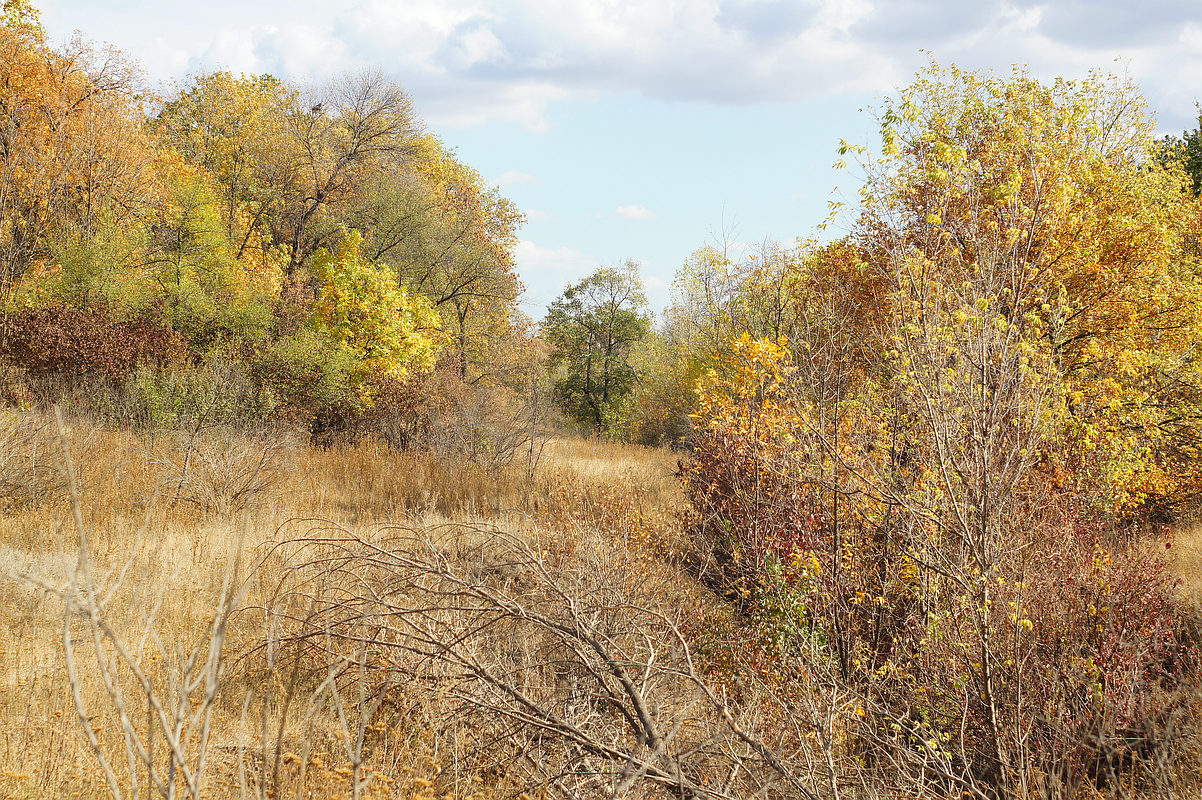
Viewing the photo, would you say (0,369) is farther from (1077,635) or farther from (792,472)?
(1077,635)

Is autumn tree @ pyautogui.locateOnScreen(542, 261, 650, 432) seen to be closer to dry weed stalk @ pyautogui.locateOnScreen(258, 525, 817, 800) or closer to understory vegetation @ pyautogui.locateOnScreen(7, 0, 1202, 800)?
understory vegetation @ pyautogui.locateOnScreen(7, 0, 1202, 800)

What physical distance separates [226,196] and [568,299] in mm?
15604

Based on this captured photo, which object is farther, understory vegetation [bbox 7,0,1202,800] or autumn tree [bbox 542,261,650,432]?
autumn tree [bbox 542,261,650,432]

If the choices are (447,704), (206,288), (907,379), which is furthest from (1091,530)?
(206,288)

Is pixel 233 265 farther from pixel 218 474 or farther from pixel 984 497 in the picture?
pixel 984 497

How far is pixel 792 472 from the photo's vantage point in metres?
7.19

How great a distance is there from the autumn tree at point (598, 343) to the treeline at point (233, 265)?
22.3 feet

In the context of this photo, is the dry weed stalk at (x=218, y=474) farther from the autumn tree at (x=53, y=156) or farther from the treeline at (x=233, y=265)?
the autumn tree at (x=53, y=156)

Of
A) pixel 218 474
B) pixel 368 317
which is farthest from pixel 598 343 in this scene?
pixel 218 474

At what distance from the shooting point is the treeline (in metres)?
15.0

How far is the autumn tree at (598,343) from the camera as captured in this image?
35.2m

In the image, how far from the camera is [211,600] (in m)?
7.02

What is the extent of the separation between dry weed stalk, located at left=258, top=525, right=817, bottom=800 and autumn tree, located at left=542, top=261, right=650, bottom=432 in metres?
28.7

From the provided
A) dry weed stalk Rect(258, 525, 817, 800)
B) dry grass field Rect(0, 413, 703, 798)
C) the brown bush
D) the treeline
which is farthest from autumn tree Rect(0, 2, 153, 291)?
dry weed stalk Rect(258, 525, 817, 800)
